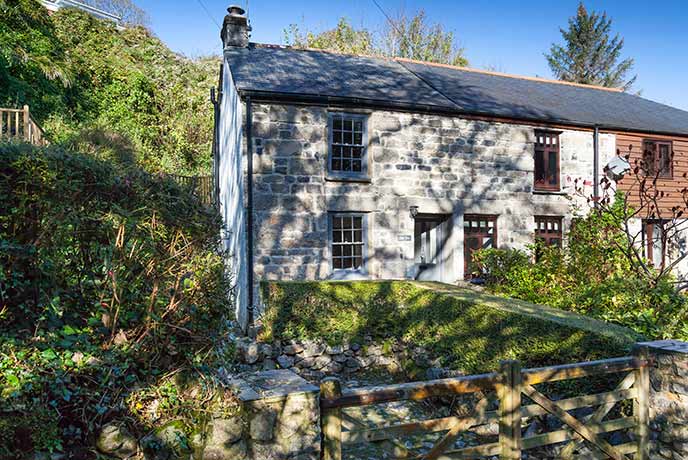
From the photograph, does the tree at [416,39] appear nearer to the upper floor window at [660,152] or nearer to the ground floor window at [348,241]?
the upper floor window at [660,152]

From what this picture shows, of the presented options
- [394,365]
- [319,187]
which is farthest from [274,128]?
[394,365]

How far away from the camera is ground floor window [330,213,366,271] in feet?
40.2

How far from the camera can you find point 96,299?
138 inches

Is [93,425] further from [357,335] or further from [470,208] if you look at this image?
[470,208]

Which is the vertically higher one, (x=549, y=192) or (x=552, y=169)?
(x=552, y=169)

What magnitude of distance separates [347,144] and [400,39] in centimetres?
2190

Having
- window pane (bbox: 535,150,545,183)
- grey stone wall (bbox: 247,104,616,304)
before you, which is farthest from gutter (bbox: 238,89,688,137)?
window pane (bbox: 535,150,545,183)

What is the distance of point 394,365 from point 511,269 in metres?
4.00

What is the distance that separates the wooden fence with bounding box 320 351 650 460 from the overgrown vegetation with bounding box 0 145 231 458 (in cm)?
87

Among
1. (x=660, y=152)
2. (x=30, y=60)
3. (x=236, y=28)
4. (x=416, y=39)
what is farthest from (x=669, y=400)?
(x=416, y=39)

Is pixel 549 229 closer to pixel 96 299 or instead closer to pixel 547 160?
pixel 547 160

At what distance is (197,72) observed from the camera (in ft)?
75.9

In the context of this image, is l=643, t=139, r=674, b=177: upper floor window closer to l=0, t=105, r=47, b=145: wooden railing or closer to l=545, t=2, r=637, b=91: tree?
l=0, t=105, r=47, b=145: wooden railing

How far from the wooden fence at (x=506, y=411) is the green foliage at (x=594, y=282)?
176 cm
